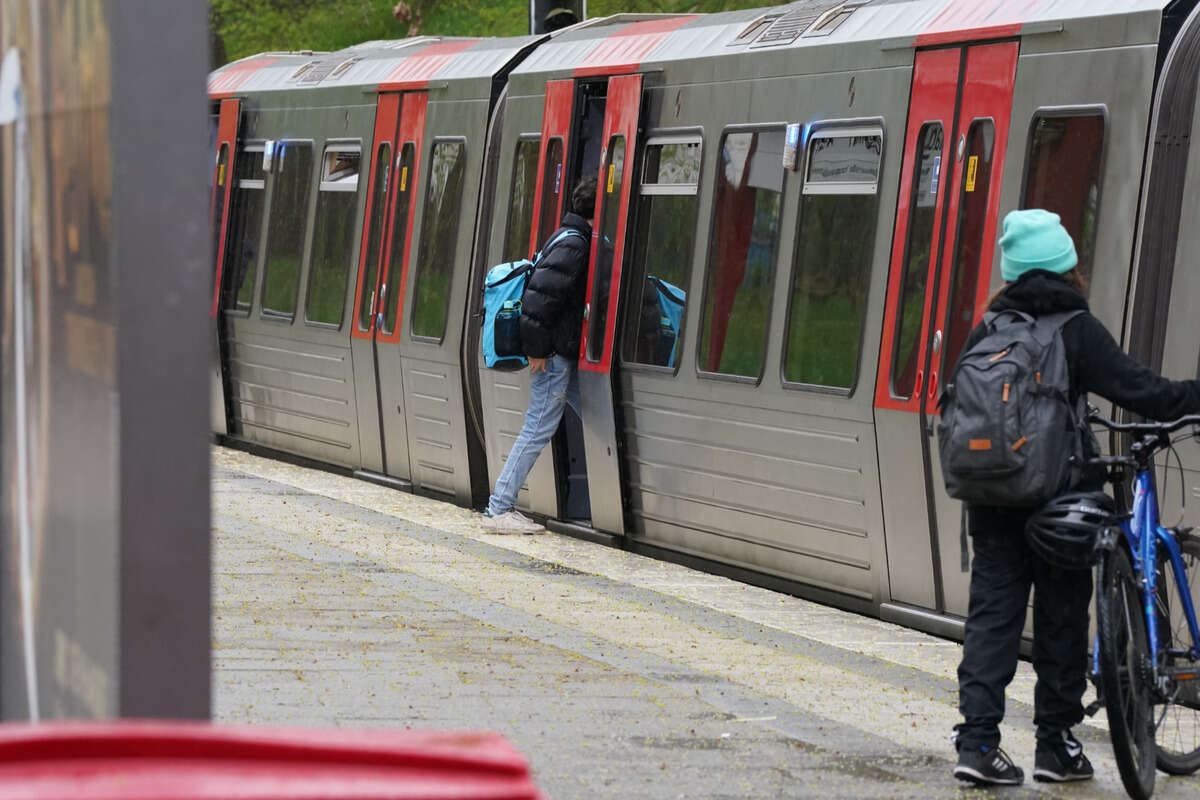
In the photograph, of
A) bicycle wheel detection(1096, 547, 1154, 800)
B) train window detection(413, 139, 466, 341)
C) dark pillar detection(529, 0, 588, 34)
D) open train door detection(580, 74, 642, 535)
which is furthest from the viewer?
dark pillar detection(529, 0, 588, 34)

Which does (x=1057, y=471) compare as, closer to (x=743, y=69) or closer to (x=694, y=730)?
(x=694, y=730)

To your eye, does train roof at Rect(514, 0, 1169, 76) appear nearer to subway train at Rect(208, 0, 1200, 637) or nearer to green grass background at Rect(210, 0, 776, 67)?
subway train at Rect(208, 0, 1200, 637)

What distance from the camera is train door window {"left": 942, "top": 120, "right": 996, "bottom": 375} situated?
8258 mm

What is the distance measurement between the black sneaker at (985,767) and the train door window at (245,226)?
1207 cm

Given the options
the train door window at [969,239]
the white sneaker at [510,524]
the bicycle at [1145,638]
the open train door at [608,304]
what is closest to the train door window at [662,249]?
the open train door at [608,304]

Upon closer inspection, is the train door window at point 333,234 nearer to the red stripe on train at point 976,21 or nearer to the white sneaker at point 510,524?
the white sneaker at point 510,524

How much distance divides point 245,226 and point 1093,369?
12568mm

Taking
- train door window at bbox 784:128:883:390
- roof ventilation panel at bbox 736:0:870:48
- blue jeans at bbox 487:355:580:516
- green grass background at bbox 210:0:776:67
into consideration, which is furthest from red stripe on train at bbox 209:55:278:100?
green grass background at bbox 210:0:776:67

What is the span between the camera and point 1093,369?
574 cm

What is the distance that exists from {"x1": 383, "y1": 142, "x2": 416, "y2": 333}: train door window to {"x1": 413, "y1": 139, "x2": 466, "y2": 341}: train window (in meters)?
0.29

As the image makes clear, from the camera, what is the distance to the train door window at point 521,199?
40.5 feet

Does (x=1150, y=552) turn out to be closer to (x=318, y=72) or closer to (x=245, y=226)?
(x=318, y=72)

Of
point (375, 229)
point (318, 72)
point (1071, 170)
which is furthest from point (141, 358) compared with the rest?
point (318, 72)

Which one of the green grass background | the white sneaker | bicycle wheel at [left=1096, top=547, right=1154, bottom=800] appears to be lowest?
the white sneaker
